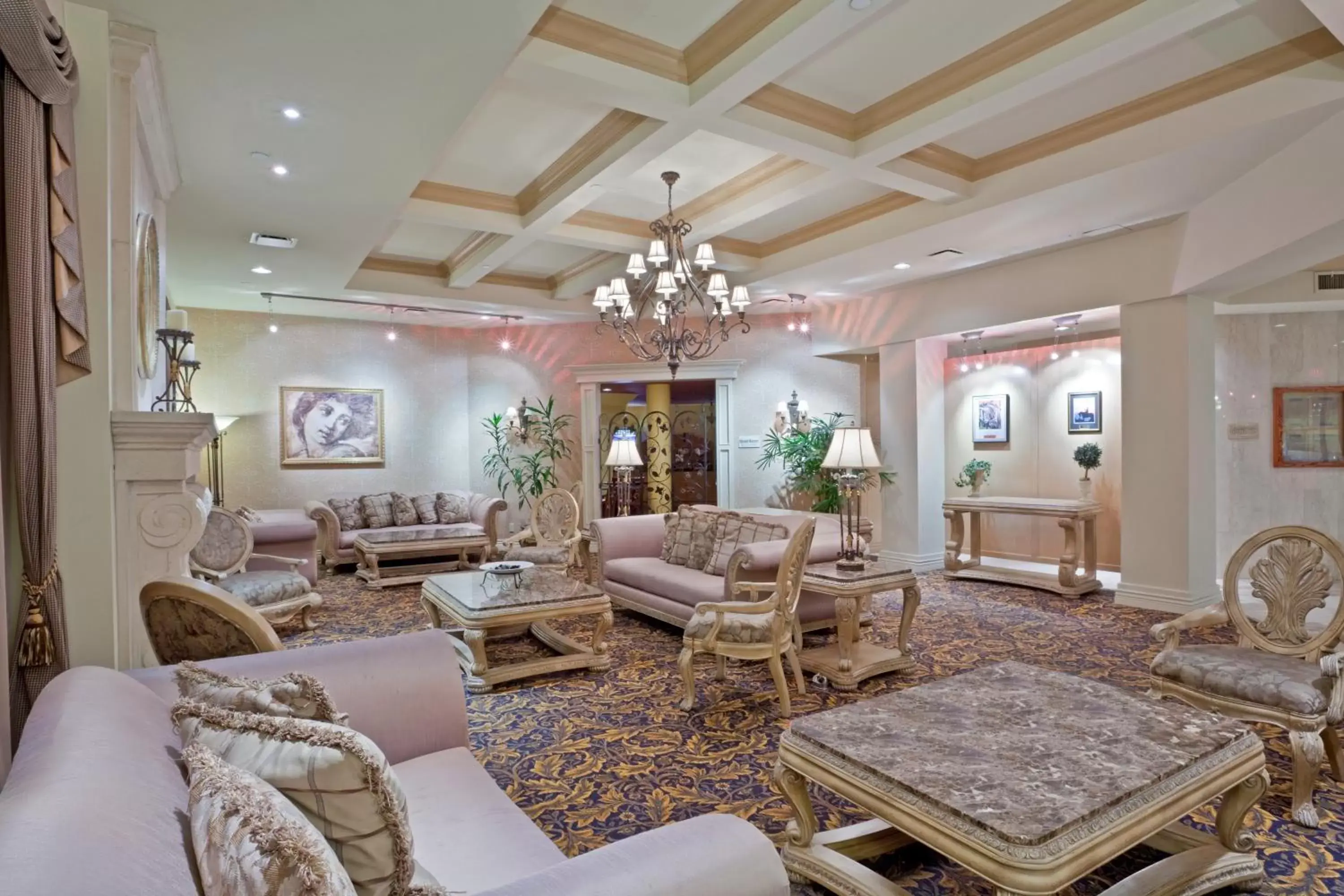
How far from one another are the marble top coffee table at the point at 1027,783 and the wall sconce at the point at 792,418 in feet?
19.7

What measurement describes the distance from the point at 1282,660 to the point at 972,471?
4.91 m

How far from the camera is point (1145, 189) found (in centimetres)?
441

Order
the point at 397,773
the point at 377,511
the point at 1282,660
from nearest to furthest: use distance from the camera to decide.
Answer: the point at 397,773, the point at 1282,660, the point at 377,511

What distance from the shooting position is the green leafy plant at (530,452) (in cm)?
891

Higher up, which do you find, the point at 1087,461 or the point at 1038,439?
the point at 1038,439

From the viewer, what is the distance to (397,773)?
2.04m

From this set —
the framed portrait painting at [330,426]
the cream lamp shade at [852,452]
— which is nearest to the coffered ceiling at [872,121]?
the cream lamp shade at [852,452]

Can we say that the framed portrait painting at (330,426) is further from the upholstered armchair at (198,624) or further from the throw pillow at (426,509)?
the upholstered armchair at (198,624)

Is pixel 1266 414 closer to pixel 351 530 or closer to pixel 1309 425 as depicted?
pixel 1309 425

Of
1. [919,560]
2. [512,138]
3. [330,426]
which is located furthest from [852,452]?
[330,426]

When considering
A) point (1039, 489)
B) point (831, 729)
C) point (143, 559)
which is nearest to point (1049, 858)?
point (831, 729)

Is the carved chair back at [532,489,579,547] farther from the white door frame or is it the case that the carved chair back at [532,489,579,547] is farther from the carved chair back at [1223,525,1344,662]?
the carved chair back at [1223,525,1344,662]

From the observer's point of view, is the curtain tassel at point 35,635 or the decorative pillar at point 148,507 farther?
the decorative pillar at point 148,507

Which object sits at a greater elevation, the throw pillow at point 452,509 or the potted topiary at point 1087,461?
the potted topiary at point 1087,461
